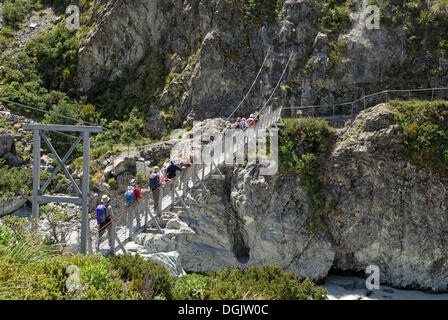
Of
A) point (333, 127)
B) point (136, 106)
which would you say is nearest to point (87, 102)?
point (136, 106)

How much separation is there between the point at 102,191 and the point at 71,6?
1808 cm

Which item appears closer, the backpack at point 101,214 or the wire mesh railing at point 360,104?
the backpack at point 101,214

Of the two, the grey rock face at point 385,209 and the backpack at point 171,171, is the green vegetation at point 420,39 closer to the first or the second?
the grey rock face at point 385,209

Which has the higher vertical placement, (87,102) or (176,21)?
(176,21)

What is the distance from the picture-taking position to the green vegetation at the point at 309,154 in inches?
743

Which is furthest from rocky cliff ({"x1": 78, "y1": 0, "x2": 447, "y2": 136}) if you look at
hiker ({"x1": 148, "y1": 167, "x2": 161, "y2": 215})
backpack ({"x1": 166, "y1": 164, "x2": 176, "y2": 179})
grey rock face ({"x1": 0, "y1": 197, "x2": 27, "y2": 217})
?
hiker ({"x1": 148, "y1": 167, "x2": 161, "y2": 215})

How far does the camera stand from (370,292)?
17922 millimetres

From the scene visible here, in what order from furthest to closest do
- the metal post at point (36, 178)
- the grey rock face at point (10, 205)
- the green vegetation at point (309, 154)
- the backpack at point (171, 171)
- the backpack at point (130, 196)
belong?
the grey rock face at point (10, 205), the green vegetation at point (309, 154), the backpack at point (171, 171), the backpack at point (130, 196), the metal post at point (36, 178)

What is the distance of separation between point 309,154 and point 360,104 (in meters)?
4.54

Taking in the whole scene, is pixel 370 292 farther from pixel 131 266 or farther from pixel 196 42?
pixel 196 42

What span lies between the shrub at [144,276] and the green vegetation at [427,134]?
13793 mm

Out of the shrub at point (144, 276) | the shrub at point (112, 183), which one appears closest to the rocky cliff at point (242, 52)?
the shrub at point (112, 183)

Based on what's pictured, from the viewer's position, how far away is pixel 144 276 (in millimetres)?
8625

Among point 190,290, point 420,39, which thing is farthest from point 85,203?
point 420,39
